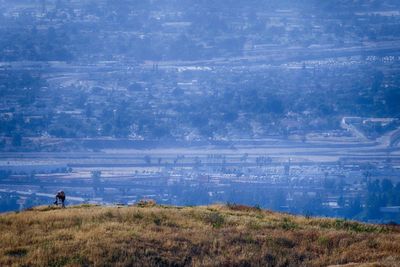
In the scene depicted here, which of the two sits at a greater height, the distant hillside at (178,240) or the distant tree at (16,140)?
the distant tree at (16,140)

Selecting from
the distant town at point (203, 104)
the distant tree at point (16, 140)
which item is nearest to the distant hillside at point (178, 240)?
the distant town at point (203, 104)

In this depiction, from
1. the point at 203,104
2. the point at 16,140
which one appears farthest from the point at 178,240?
the point at 203,104

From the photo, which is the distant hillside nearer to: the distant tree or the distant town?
the distant town

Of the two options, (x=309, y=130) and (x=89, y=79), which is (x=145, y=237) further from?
(x=89, y=79)

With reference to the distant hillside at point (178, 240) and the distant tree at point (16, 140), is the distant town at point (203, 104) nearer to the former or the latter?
the distant tree at point (16, 140)

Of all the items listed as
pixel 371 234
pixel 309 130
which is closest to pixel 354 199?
pixel 309 130

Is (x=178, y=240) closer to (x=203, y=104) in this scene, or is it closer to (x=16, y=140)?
(x=16, y=140)

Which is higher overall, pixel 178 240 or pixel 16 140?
pixel 16 140

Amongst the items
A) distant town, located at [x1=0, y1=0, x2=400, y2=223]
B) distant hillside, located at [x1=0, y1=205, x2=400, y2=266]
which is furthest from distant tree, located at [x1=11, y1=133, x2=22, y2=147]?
distant hillside, located at [x1=0, y1=205, x2=400, y2=266]
